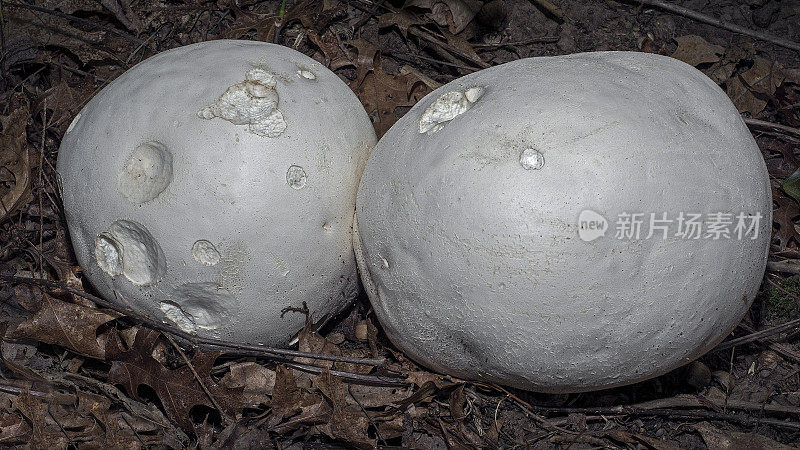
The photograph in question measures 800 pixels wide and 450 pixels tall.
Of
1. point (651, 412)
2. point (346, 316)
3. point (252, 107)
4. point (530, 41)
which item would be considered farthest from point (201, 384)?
point (530, 41)

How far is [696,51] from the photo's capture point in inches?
128

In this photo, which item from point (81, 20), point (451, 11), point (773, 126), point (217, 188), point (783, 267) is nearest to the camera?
point (217, 188)

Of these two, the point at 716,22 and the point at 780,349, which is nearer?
the point at 780,349

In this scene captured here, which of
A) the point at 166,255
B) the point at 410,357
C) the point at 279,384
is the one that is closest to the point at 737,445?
the point at 410,357

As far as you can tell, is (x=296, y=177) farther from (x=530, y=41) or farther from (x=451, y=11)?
(x=530, y=41)

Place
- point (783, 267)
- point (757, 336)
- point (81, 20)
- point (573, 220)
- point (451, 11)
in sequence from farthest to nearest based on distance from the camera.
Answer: point (451, 11)
point (81, 20)
point (783, 267)
point (757, 336)
point (573, 220)

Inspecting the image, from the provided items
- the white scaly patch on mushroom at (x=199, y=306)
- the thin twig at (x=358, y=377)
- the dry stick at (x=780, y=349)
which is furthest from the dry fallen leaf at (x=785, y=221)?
the white scaly patch on mushroom at (x=199, y=306)

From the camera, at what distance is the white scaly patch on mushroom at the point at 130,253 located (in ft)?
7.18

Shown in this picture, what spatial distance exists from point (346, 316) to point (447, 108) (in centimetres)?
112

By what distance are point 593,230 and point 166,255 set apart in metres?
1.35

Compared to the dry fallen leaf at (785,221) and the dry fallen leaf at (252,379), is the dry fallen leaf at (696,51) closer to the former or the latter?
the dry fallen leaf at (785,221)

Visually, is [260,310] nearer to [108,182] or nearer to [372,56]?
[108,182]

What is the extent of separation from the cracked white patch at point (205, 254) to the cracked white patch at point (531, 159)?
103 centimetres

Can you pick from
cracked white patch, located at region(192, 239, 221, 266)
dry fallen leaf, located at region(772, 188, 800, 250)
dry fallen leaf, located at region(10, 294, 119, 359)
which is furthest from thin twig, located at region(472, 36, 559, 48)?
dry fallen leaf, located at region(10, 294, 119, 359)
